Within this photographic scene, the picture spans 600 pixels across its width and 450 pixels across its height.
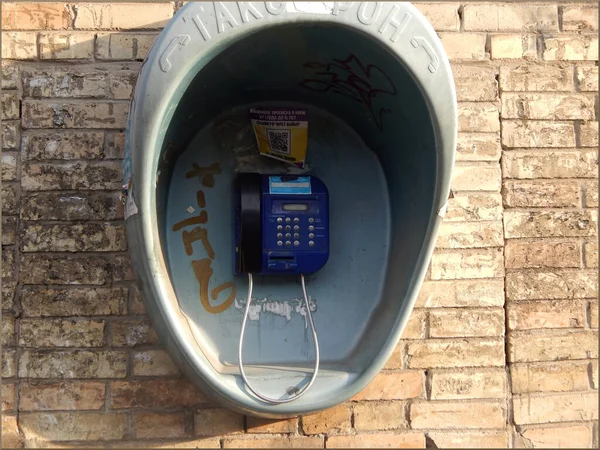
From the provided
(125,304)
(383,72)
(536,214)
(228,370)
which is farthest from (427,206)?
(125,304)

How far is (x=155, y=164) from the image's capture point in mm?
1322

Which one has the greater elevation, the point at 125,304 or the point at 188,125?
the point at 188,125

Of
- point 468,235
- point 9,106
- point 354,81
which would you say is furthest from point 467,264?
point 9,106

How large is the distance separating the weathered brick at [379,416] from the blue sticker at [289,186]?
0.61 m

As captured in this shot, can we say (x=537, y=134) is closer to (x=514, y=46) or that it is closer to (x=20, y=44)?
(x=514, y=46)

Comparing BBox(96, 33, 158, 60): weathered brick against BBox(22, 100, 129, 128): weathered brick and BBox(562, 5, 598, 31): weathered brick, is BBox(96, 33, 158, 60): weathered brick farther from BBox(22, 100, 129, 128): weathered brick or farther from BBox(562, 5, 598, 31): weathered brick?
BBox(562, 5, 598, 31): weathered brick

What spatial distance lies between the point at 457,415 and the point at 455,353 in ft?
0.56

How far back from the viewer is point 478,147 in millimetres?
1748

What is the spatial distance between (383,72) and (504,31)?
0.54m

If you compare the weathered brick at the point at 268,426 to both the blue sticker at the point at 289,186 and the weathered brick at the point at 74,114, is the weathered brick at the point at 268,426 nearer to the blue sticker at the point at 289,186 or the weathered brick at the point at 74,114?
the blue sticker at the point at 289,186

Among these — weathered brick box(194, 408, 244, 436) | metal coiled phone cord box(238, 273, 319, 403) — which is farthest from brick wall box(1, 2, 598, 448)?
metal coiled phone cord box(238, 273, 319, 403)

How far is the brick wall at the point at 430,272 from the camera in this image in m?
1.63

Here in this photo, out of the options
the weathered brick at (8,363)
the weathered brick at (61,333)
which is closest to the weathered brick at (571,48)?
the weathered brick at (61,333)

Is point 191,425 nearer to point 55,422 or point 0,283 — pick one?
point 55,422
